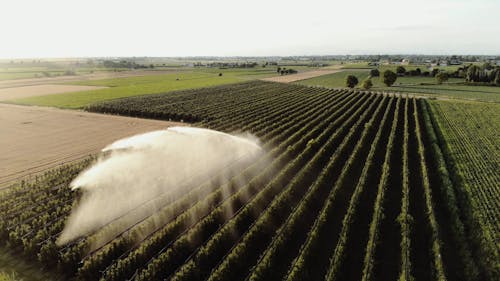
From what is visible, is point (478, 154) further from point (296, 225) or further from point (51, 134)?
point (51, 134)

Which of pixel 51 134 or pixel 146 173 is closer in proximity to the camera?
pixel 146 173

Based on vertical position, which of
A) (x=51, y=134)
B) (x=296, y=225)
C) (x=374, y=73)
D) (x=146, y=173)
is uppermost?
(x=374, y=73)

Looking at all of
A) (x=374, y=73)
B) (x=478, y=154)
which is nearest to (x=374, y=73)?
(x=374, y=73)

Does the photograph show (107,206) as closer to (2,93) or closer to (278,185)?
(278,185)

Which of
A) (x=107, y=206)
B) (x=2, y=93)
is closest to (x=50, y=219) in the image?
(x=107, y=206)

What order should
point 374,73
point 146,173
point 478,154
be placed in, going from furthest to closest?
1. point 374,73
2. point 478,154
3. point 146,173

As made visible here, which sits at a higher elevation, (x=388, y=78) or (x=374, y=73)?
(x=374, y=73)
